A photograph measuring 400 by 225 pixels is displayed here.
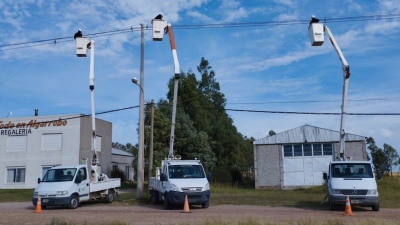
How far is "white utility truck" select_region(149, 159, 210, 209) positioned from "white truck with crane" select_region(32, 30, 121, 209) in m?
3.60

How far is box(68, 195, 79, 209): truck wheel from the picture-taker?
21.2 m

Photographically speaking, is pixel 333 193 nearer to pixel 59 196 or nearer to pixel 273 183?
pixel 59 196

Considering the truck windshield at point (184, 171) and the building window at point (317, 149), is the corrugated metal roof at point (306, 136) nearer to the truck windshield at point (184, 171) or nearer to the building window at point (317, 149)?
the building window at point (317, 149)

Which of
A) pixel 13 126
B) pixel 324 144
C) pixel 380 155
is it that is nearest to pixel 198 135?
pixel 324 144

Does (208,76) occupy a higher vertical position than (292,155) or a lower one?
higher

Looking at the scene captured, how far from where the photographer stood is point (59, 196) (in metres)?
20.8

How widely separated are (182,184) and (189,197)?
A: 0.62 meters

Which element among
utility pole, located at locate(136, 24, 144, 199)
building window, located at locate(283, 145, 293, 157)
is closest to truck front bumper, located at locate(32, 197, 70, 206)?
utility pole, located at locate(136, 24, 144, 199)

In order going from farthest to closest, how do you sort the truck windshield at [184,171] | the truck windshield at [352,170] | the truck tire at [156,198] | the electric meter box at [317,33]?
the truck tire at [156,198] → the truck windshield at [184,171] → the electric meter box at [317,33] → the truck windshield at [352,170]

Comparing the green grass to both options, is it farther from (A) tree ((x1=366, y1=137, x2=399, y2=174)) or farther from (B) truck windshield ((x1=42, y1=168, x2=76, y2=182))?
(A) tree ((x1=366, y1=137, x2=399, y2=174))

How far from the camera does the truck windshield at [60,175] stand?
2183cm

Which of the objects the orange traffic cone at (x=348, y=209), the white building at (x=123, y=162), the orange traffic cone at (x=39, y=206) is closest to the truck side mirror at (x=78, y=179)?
the orange traffic cone at (x=39, y=206)

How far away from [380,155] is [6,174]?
55.8 m

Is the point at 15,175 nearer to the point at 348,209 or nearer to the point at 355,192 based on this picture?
the point at 355,192
